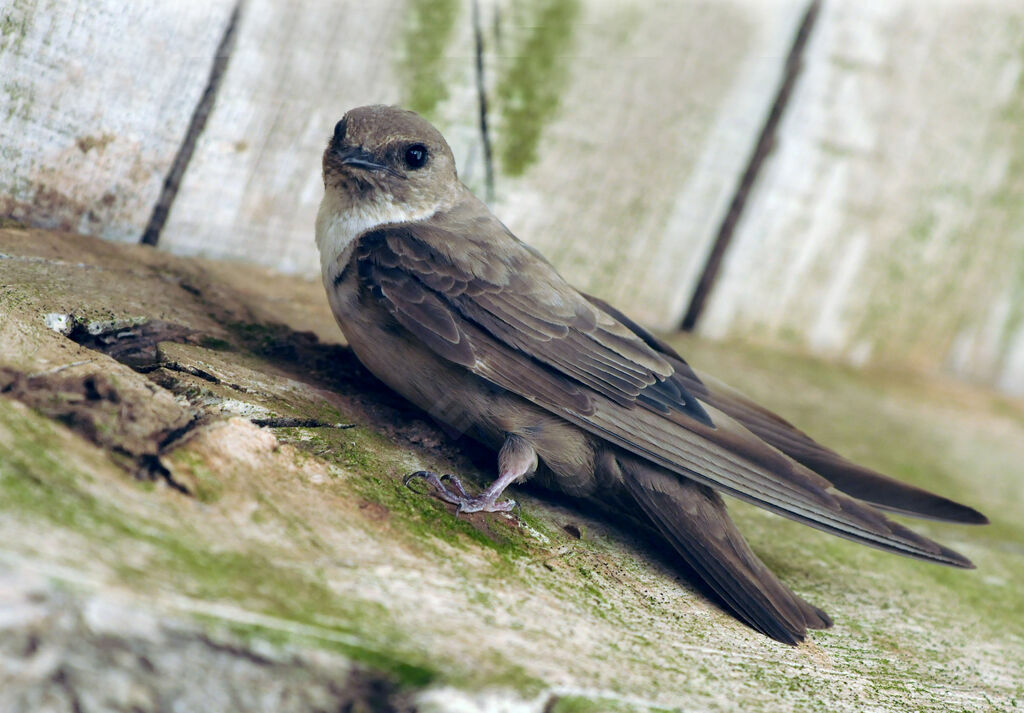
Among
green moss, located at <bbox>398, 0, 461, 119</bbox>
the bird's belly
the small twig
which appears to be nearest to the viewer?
the small twig

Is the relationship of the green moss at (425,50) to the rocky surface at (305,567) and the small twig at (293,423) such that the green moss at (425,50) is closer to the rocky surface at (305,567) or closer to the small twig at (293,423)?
the rocky surface at (305,567)

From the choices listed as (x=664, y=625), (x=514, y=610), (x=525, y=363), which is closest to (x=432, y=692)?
(x=514, y=610)

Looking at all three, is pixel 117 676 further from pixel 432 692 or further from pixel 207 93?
pixel 207 93

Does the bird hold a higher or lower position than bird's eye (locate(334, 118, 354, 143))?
lower

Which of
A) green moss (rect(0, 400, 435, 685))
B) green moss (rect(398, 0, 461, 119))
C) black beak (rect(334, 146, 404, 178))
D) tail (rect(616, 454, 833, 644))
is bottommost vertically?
green moss (rect(0, 400, 435, 685))

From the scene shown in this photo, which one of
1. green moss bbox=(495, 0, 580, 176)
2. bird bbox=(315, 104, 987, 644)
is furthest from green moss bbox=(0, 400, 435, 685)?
green moss bbox=(495, 0, 580, 176)

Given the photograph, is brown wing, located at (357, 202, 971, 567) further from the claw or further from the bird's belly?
the claw

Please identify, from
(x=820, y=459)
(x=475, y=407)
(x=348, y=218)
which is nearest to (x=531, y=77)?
(x=348, y=218)
